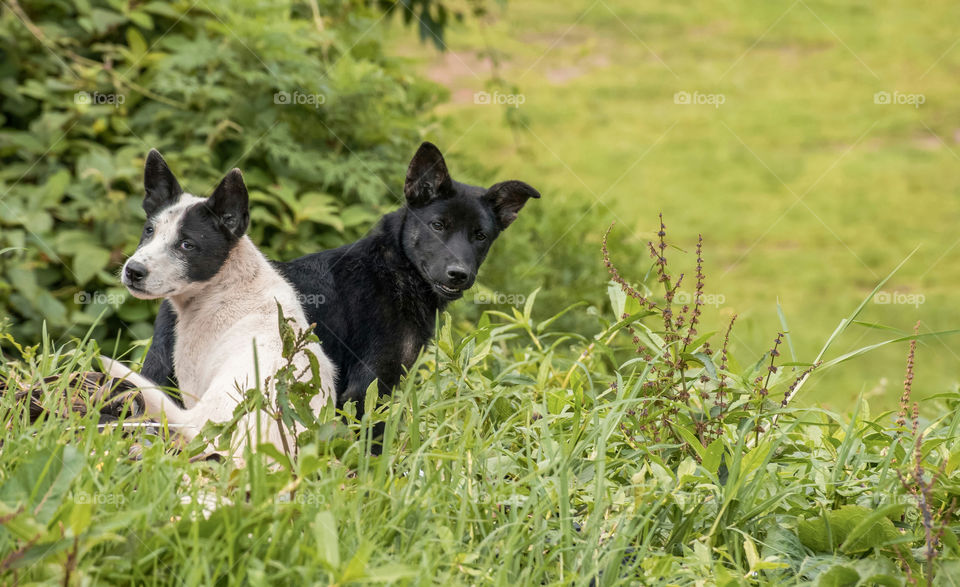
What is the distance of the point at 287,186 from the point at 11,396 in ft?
9.43

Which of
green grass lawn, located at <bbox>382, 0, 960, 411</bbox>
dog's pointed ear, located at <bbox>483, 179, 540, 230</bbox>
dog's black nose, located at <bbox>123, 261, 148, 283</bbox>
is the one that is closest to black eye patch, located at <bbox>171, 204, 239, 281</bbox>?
dog's black nose, located at <bbox>123, 261, 148, 283</bbox>

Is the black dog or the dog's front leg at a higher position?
the black dog

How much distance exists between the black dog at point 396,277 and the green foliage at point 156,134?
1.85 meters

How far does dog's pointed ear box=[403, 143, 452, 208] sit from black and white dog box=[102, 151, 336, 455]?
66cm

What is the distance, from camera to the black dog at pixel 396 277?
3.78m

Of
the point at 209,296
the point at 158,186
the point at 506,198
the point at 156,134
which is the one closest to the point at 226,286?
the point at 209,296

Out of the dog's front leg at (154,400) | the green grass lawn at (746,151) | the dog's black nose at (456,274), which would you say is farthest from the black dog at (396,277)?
the green grass lawn at (746,151)

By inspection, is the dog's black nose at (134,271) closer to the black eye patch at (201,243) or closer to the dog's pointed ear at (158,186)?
the black eye patch at (201,243)

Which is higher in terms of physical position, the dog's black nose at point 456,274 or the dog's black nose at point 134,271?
the dog's black nose at point 456,274

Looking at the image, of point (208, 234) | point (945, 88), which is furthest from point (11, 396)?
point (945, 88)

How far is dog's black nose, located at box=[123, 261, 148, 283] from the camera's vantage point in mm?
3340

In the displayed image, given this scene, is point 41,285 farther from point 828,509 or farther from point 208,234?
point 828,509

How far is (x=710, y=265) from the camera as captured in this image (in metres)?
12.1

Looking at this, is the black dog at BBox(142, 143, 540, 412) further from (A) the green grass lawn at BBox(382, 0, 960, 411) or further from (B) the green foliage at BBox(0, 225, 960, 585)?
(A) the green grass lawn at BBox(382, 0, 960, 411)
